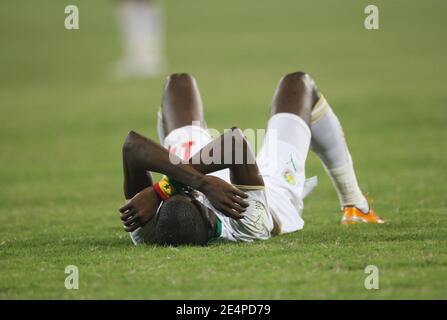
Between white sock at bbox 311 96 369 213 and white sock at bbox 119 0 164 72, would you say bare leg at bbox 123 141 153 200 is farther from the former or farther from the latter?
white sock at bbox 119 0 164 72

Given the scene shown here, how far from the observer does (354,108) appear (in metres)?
18.1

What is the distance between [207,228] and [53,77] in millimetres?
19358

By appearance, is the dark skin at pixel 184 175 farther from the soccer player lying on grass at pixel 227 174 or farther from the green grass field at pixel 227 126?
the green grass field at pixel 227 126

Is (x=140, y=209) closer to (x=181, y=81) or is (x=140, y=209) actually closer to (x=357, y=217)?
(x=181, y=81)

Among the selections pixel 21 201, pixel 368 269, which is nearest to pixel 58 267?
pixel 368 269

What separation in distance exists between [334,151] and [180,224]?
68.2 inches

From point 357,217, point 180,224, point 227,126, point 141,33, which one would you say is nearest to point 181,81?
point 180,224

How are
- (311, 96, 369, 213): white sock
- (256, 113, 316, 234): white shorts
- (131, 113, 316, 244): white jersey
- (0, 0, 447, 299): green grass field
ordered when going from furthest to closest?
(311, 96, 369, 213): white sock, (256, 113, 316, 234): white shorts, (131, 113, 316, 244): white jersey, (0, 0, 447, 299): green grass field

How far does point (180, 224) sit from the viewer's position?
6.77 metres

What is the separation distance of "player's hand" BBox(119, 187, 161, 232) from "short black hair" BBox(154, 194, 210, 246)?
69 mm

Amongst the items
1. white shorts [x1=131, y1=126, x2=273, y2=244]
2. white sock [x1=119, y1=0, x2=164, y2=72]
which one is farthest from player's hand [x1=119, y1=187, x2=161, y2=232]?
white sock [x1=119, y1=0, x2=164, y2=72]

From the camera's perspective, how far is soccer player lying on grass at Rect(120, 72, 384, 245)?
6598mm

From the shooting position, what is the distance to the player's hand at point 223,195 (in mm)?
Answer: 6547

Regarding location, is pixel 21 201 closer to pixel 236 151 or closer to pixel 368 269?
pixel 236 151
